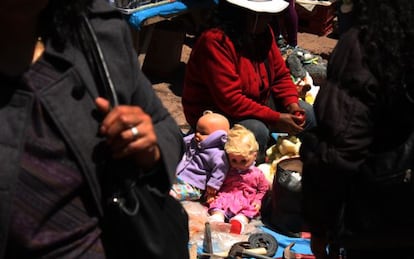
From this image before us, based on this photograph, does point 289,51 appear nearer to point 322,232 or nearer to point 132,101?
point 322,232

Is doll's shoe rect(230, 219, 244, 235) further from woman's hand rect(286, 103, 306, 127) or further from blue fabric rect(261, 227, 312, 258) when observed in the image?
woman's hand rect(286, 103, 306, 127)

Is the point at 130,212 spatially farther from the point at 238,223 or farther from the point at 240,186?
the point at 240,186

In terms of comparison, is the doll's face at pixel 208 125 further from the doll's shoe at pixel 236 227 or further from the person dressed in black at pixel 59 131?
the person dressed in black at pixel 59 131

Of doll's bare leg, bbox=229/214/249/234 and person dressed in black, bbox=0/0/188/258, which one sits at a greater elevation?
person dressed in black, bbox=0/0/188/258

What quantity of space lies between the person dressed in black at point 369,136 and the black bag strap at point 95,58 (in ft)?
2.88

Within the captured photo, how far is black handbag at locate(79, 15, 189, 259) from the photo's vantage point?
4.92 feet

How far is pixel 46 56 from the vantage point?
4.83ft

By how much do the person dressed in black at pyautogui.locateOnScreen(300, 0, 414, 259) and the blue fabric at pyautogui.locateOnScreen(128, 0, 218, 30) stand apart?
11.2ft

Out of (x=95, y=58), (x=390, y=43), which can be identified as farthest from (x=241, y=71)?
(x=95, y=58)

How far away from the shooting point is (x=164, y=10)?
18.9ft

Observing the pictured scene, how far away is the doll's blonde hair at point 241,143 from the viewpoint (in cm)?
371

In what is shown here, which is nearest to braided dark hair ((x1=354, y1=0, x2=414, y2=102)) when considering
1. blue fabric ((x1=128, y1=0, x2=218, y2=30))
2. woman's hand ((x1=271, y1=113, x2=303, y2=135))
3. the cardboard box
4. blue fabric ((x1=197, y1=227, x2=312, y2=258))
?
blue fabric ((x1=197, y1=227, x2=312, y2=258))

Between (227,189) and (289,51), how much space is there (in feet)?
7.75

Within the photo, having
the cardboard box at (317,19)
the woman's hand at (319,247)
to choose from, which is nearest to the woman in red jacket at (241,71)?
the woman's hand at (319,247)
